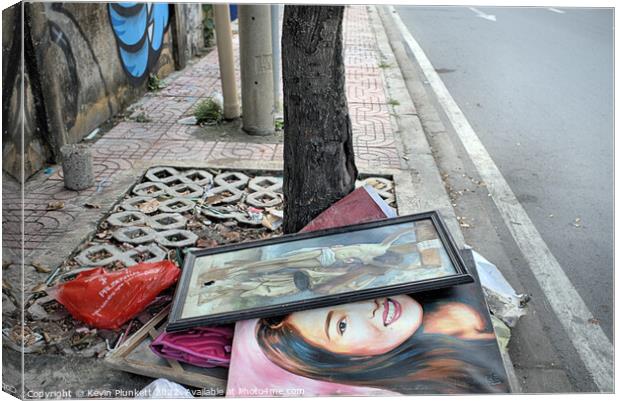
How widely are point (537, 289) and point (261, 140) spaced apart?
3017mm

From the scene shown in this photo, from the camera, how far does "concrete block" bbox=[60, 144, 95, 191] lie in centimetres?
441

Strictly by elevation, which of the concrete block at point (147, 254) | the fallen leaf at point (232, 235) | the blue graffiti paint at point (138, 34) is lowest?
the fallen leaf at point (232, 235)

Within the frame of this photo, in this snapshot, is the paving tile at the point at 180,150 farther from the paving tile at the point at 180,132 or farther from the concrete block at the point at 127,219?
the concrete block at the point at 127,219

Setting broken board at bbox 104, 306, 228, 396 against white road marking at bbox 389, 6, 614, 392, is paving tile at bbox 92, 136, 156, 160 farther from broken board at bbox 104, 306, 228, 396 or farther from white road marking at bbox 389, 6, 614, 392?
white road marking at bbox 389, 6, 614, 392

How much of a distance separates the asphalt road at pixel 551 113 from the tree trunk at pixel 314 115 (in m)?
1.67

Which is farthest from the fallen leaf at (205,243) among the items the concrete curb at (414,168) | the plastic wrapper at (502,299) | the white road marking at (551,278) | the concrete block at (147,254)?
the white road marking at (551,278)

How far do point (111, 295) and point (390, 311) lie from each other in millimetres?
1366

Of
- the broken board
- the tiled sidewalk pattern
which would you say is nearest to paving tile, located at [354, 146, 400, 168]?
the tiled sidewalk pattern

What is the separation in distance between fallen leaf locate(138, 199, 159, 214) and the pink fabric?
1.69m

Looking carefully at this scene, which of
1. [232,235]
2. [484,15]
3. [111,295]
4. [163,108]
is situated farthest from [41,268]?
[484,15]

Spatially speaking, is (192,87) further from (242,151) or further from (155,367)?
(155,367)

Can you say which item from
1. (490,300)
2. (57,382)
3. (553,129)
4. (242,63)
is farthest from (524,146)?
(57,382)

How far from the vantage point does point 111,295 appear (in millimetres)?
2889

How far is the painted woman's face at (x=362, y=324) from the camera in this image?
8.21ft
